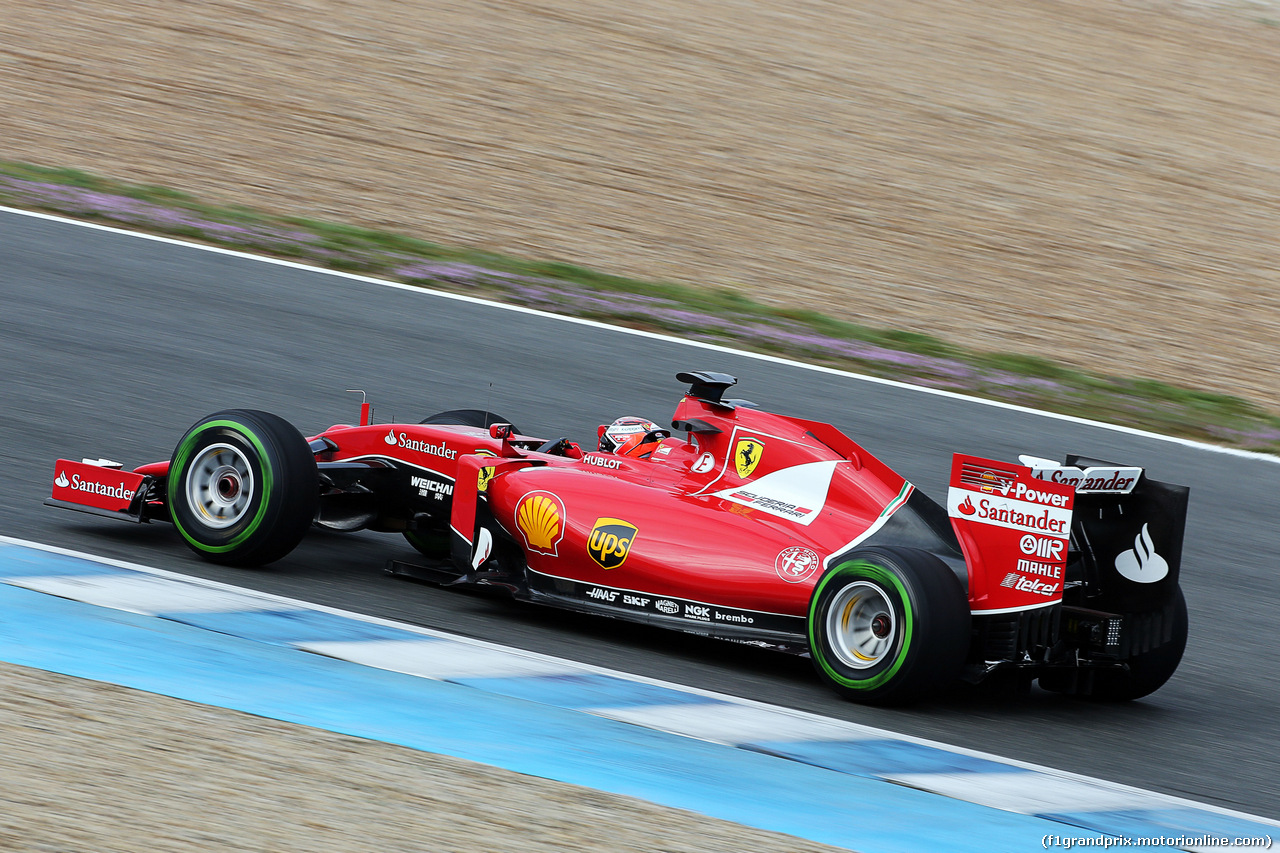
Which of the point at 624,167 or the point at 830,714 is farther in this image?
the point at 624,167

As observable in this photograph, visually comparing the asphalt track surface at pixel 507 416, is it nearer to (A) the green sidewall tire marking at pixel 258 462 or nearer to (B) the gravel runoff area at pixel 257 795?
(A) the green sidewall tire marking at pixel 258 462

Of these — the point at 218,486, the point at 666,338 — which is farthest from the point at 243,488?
the point at 666,338

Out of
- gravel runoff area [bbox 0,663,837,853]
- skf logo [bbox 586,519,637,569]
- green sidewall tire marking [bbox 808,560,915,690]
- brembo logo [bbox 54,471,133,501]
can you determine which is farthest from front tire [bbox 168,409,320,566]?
green sidewall tire marking [bbox 808,560,915,690]

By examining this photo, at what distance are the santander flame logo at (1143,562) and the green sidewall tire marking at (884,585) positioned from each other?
1.02 metres

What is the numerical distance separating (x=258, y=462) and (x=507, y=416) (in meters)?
3.36

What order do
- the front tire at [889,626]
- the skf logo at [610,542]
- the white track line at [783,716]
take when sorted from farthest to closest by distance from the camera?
the skf logo at [610,542] < the front tire at [889,626] < the white track line at [783,716]

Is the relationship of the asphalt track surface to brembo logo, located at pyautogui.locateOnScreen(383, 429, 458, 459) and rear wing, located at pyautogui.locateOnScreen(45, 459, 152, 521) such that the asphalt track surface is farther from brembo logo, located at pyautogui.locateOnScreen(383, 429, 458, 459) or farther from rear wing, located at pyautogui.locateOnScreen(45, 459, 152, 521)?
brembo logo, located at pyautogui.locateOnScreen(383, 429, 458, 459)

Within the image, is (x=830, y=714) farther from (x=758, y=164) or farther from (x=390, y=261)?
(x=758, y=164)

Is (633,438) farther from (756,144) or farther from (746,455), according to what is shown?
(756,144)

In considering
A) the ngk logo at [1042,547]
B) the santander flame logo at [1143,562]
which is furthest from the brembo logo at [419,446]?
the santander flame logo at [1143,562]

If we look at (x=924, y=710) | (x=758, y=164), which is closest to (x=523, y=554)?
(x=924, y=710)

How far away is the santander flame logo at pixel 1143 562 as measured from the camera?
20.0 feet

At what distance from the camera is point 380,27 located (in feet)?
65.1

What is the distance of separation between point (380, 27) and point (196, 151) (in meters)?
5.04
